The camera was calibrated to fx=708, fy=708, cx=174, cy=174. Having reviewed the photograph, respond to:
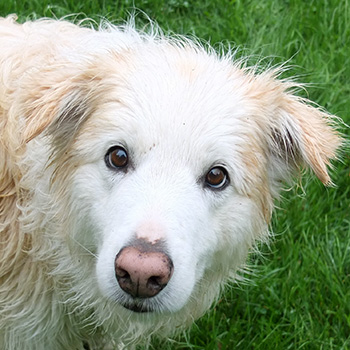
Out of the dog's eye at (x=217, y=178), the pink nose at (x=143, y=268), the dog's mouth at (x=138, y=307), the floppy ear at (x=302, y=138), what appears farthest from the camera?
the floppy ear at (x=302, y=138)

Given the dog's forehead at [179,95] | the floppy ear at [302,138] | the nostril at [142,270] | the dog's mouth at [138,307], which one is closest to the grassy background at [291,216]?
the floppy ear at [302,138]

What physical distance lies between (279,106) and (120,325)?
1.60m

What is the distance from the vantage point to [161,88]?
359 cm

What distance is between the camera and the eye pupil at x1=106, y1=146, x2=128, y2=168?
3.51 metres

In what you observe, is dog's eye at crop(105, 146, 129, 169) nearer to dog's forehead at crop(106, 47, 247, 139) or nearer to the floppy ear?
dog's forehead at crop(106, 47, 247, 139)

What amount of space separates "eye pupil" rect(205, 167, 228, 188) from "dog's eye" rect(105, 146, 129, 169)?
1.40ft

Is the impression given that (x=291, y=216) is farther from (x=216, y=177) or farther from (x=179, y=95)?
(x=179, y=95)

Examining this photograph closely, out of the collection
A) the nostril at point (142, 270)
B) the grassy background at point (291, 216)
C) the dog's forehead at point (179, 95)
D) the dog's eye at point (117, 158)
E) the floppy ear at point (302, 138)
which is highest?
the dog's forehead at point (179, 95)

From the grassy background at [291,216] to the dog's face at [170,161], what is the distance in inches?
49.6

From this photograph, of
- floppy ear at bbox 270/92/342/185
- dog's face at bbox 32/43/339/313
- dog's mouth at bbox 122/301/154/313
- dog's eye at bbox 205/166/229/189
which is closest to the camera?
dog's face at bbox 32/43/339/313

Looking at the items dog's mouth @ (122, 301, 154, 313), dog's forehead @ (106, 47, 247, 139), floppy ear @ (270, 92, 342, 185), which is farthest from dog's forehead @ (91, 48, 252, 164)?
dog's mouth @ (122, 301, 154, 313)

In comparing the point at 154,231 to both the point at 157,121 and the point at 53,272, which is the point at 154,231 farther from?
the point at 53,272

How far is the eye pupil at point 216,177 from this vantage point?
3576 millimetres

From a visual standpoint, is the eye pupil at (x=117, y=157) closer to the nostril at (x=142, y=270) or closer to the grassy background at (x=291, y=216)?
the nostril at (x=142, y=270)
